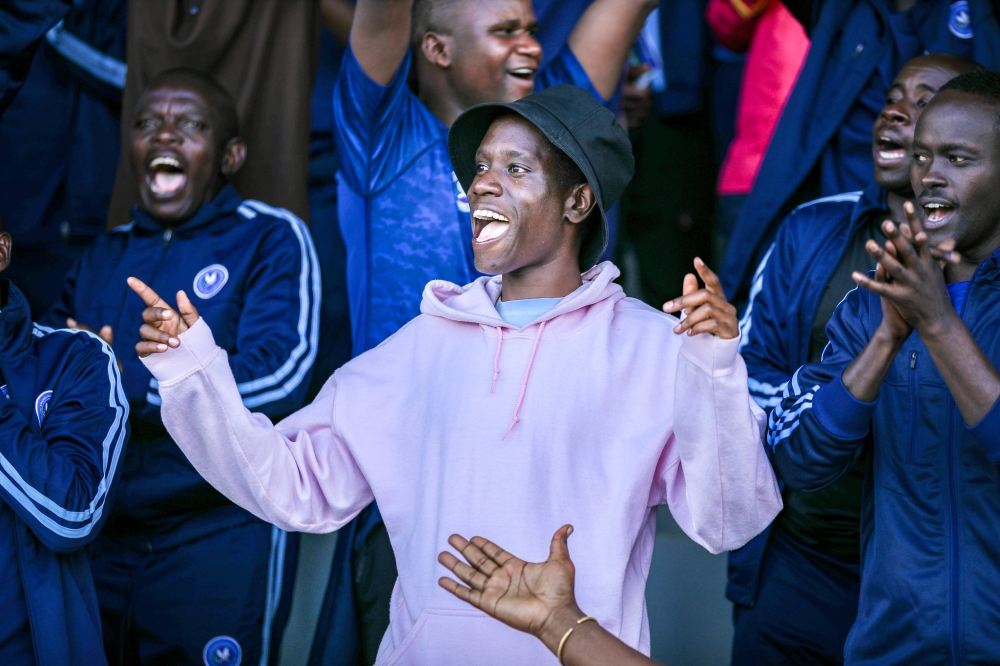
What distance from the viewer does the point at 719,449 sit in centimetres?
227

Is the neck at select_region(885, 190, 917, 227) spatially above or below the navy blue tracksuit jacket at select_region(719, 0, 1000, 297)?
below

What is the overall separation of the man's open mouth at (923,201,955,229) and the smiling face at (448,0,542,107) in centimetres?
162

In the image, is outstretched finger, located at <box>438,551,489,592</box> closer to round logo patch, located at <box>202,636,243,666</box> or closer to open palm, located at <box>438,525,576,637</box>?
open palm, located at <box>438,525,576,637</box>

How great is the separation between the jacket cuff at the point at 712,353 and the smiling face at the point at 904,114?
1.48 metres

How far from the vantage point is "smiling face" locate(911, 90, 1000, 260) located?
8.61ft

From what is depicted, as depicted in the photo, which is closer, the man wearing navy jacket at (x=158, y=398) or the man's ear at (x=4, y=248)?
the man's ear at (x=4, y=248)

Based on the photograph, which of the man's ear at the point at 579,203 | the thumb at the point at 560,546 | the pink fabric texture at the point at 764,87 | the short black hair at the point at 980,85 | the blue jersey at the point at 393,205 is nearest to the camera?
the thumb at the point at 560,546

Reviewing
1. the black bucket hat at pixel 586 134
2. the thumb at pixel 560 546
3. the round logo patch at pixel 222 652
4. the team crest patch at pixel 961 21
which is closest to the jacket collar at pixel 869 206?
the team crest patch at pixel 961 21

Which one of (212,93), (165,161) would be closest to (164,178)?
(165,161)

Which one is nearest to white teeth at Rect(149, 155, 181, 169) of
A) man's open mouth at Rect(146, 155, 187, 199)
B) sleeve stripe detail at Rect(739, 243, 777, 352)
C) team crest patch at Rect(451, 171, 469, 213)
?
man's open mouth at Rect(146, 155, 187, 199)

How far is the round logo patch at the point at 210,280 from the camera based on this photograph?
367 centimetres

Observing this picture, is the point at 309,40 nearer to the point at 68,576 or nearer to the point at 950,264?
the point at 68,576

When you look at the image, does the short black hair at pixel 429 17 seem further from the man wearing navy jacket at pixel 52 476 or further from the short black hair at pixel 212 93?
the man wearing navy jacket at pixel 52 476

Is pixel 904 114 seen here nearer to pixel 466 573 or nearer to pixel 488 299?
pixel 488 299
